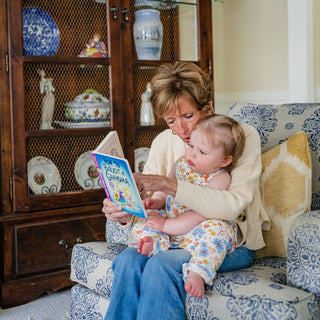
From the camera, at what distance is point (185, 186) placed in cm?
156

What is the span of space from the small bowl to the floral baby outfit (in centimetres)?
110

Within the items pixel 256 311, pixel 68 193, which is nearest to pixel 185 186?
pixel 256 311

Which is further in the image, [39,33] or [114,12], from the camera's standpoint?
[114,12]

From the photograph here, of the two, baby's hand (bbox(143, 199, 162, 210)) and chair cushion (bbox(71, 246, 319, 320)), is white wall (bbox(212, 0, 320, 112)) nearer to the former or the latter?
baby's hand (bbox(143, 199, 162, 210))

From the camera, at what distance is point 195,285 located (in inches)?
53.4

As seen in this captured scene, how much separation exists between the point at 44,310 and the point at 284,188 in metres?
1.41

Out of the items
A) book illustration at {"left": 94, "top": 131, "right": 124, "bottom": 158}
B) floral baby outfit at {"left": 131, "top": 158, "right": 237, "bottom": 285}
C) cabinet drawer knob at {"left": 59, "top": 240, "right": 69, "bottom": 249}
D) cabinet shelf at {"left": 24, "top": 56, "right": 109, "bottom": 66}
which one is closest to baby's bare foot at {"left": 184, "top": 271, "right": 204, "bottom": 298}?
floral baby outfit at {"left": 131, "top": 158, "right": 237, "bottom": 285}

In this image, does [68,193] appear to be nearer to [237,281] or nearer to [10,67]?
[10,67]

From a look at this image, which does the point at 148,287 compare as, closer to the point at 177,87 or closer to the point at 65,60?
the point at 177,87

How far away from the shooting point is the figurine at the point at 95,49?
107 inches

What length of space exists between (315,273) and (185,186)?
1.51ft

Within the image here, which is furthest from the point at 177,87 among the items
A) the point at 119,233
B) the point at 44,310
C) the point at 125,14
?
the point at 44,310

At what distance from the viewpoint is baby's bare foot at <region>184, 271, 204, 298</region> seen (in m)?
1.35

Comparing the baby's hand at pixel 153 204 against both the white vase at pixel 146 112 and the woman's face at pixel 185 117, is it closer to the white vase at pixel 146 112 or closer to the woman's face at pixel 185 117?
the woman's face at pixel 185 117
